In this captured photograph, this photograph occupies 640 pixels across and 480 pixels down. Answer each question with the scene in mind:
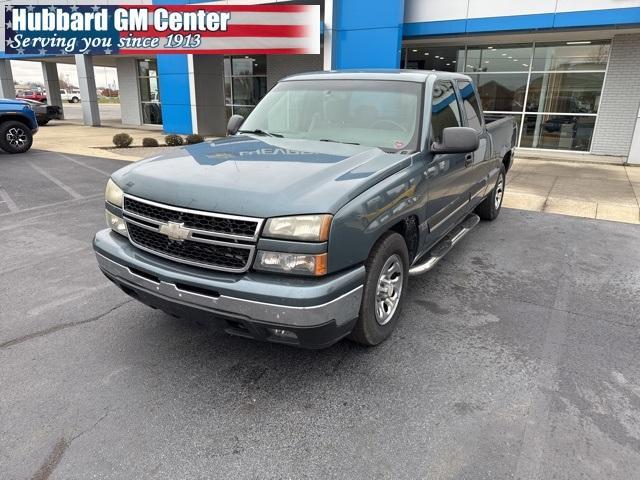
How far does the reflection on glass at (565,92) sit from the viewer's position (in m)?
13.3

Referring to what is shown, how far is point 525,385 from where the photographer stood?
307cm

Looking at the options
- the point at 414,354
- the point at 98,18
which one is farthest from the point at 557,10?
the point at 98,18

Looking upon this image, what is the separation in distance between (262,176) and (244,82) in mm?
18535

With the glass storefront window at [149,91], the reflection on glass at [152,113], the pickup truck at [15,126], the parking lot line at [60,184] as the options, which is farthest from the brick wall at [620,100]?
the reflection on glass at [152,113]

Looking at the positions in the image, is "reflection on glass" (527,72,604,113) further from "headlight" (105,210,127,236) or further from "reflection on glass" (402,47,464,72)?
"headlight" (105,210,127,236)

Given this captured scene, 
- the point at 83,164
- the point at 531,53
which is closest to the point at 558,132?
the point at 531,53

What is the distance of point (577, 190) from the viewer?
938 centimetres

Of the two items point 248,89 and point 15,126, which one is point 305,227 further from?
point 248,89

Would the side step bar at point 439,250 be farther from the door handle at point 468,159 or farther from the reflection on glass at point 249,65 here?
the reflection on glass at point 249,65

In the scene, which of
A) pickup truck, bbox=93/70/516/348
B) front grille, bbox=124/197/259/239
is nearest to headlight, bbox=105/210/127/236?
pickup truck, bbox=93/70/516/348

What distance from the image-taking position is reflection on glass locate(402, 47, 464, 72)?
49.4 ft

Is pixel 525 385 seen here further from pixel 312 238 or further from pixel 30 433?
pixel 30 433

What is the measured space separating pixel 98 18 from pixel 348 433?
1935 centimetres

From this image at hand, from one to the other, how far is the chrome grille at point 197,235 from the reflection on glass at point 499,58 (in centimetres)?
1392
